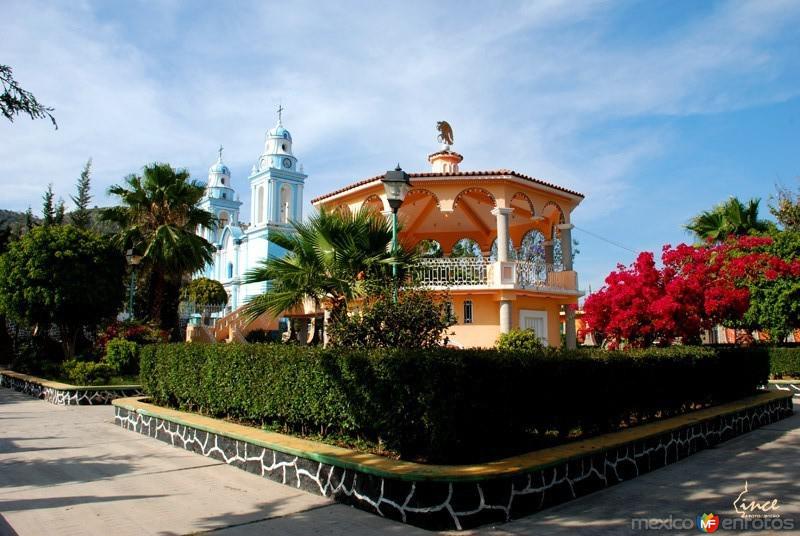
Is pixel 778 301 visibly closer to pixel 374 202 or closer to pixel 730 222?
pixel 730 222

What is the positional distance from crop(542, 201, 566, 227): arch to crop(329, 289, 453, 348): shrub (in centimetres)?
1173

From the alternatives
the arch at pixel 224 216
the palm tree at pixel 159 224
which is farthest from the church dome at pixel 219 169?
the palm tree at pixel 159 224

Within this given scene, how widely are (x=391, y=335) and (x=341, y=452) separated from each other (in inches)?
91.3

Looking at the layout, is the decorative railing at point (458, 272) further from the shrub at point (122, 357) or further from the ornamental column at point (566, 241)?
the shrub at point (122, 357)

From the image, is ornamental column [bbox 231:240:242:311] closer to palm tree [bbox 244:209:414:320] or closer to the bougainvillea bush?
the bougainvillea bush

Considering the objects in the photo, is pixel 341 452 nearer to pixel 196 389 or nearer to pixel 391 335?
pixel 391 335

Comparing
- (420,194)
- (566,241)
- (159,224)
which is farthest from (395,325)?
(159,224)

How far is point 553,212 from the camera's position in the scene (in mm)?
20516

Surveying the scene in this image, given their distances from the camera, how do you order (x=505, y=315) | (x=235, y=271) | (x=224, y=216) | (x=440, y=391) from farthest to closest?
1. (x=224, y=216)
2. (x=235, y=271)
3. (x=505, y=315)
4. (x=440, y=391)

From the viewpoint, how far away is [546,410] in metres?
7.08

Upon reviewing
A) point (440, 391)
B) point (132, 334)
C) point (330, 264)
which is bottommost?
point (440, 391)

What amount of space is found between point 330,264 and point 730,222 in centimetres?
2484

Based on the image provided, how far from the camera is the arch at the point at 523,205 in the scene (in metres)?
18.4

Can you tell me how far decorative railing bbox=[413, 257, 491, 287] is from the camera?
17.7 m
